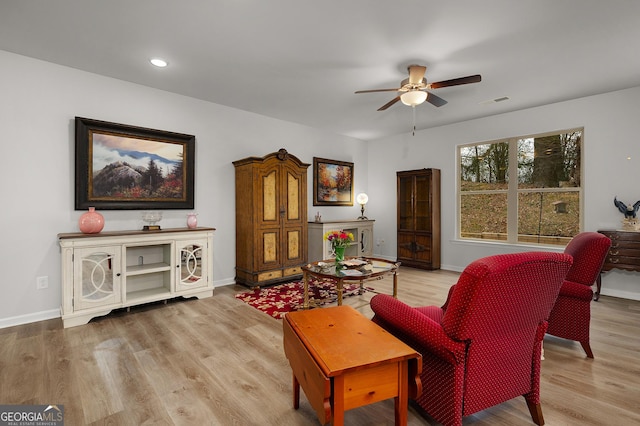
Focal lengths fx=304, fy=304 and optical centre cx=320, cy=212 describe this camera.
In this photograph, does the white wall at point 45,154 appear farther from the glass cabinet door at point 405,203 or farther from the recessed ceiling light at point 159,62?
the glass cabinet door at point 405,203

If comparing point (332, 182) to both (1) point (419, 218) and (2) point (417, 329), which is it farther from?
(2) point (417, 329)

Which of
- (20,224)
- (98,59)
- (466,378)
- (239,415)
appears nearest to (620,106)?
(466,378)

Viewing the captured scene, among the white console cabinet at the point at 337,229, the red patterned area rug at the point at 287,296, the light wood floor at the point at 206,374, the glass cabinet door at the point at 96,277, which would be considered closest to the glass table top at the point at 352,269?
the red patterned area rug at the point at 287,296

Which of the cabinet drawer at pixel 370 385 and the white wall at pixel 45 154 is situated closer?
the cabinet drawer at pixel 370 385

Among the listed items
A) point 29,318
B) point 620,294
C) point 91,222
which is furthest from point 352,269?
point 620,294

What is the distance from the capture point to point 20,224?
3.10m

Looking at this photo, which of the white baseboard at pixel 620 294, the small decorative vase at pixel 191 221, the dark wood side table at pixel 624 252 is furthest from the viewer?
the small decorative vase at pixel 191 221

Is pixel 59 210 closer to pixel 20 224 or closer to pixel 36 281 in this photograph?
pixel 20 224

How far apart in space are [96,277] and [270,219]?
7.16 ft

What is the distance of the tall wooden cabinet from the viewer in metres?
5.71

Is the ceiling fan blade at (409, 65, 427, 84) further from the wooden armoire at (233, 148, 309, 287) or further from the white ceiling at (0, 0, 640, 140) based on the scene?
the wooden armoire at (233, 148, 309, 287)

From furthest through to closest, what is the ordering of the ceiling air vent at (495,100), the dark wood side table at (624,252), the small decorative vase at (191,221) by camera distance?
the ceiling air vent at (495,100) → the small decorative vase at (191,221) → the dark wood side table at (624,252)

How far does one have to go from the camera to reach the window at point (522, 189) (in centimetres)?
460

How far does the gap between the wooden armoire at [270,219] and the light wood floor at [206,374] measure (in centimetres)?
120
